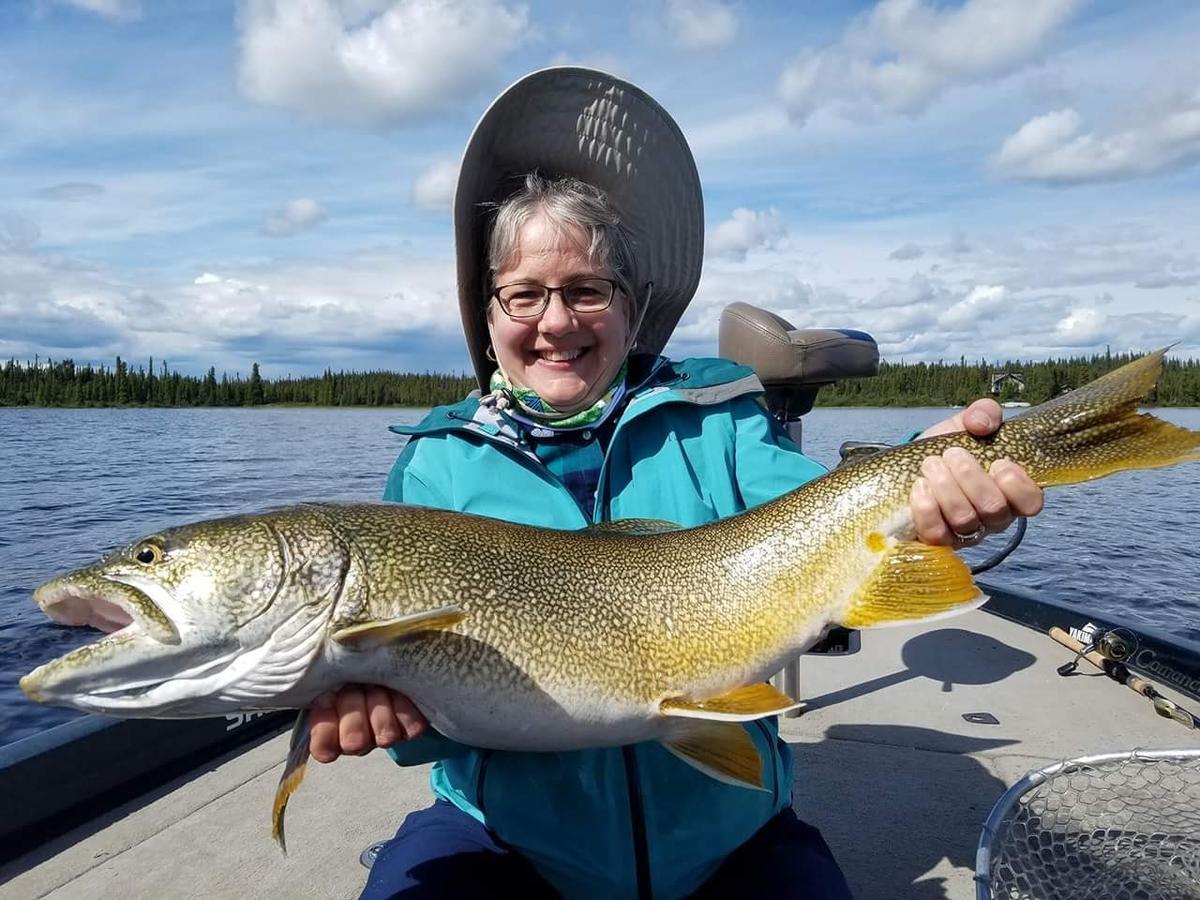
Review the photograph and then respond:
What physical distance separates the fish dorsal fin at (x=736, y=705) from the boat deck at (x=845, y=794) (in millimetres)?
1570

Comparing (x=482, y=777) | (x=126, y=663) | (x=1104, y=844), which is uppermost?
(x=126, y=663)

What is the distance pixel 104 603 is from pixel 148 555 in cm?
20

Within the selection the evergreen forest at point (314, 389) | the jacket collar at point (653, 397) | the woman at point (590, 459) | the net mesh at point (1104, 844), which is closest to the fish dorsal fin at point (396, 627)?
the woman at point (590, 459)

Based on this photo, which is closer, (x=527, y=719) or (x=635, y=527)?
(x=527, y=719)

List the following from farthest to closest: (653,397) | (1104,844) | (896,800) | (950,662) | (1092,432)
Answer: (950,662), (896,800), (1104,844), (653,397), (1092,432)

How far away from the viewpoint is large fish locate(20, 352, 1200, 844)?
245cm

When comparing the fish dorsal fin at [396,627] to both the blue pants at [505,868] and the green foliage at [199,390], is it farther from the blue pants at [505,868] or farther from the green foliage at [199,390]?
the green foliage at [199,390]

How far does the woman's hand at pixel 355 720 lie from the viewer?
255 centimetres

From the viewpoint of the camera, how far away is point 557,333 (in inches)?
138

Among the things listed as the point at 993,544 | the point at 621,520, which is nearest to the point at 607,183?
the point at 621,520

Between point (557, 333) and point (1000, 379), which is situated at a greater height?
point (557, 333)

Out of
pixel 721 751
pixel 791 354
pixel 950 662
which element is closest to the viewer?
pixel 721 751

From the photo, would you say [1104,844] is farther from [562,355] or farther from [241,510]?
[241,510]

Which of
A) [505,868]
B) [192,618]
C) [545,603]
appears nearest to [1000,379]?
[545,603]
